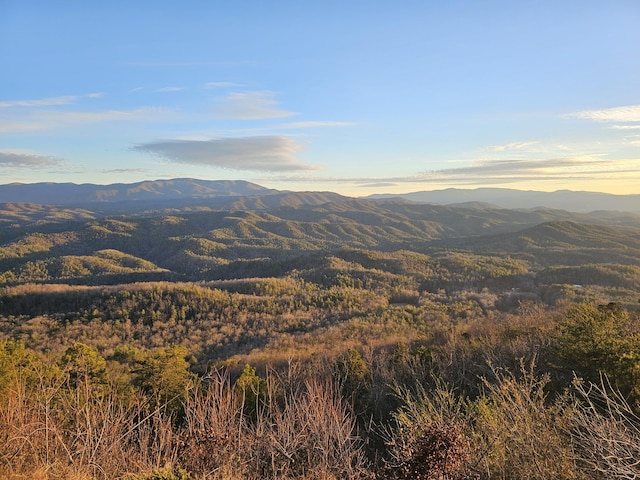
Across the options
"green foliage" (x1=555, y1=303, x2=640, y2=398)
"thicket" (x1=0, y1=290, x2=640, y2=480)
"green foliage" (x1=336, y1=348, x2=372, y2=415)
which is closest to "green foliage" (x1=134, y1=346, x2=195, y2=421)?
"thicket" (x1=0, y1=290, x2=640, y2=480)

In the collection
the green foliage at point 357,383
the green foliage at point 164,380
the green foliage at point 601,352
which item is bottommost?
the green foliage at point 357,383

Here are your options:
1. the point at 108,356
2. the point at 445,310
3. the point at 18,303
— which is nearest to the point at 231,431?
the point at 108,356

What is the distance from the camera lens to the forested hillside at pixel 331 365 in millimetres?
6738

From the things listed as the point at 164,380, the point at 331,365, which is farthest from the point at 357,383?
the point at 164,380

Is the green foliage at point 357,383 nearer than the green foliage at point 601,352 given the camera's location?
No

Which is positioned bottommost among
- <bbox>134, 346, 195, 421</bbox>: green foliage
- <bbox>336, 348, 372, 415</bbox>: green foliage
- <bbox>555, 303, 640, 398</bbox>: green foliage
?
<bbox>336, 348, 372, 415</bbox>: green foliage

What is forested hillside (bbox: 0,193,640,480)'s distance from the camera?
22.1 feet

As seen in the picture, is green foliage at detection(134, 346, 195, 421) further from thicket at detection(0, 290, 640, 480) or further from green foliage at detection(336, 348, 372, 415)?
green foliage at detection(336, 348, 372, 415)

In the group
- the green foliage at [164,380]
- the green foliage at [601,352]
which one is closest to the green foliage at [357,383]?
the green foliage at [164,380]

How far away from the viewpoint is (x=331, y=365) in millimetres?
23000

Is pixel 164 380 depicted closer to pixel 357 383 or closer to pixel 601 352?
pixel 357 383

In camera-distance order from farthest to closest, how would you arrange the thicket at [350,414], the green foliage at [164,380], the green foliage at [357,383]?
the green foliage at [357,383] → the green foliage at [164,380] → the thicket at [350,414]

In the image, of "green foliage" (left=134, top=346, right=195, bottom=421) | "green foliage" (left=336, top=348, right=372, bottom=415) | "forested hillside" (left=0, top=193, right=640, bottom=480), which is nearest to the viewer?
"forested hillside" (left=0, top=193, right=640, bottom=480)

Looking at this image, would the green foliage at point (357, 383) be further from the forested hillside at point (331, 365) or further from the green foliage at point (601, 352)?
the green foliage at point (601, 352)
